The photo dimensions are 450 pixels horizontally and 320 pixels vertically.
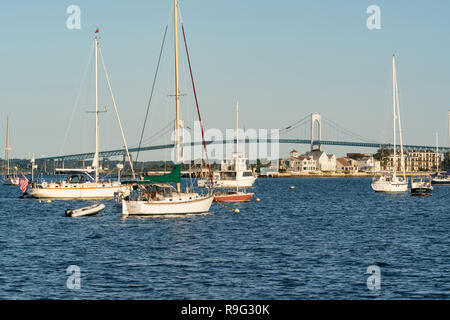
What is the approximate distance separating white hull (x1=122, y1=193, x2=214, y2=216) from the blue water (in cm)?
75

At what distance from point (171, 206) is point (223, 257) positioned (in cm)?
1543

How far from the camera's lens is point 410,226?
4112 centimetres

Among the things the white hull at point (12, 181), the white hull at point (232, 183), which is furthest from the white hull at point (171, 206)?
the white hull at point (12, 181)

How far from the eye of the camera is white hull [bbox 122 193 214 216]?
137ft

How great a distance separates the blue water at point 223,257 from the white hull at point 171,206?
0.75m

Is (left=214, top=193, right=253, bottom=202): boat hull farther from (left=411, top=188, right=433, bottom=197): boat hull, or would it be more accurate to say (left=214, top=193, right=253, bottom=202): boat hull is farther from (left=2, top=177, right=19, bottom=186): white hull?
(left=2, top=177, right=19, bottom=186): white hull

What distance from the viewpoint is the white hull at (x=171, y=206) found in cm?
4178

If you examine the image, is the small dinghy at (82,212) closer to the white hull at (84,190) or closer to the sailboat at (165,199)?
the sailboat at (165,199)

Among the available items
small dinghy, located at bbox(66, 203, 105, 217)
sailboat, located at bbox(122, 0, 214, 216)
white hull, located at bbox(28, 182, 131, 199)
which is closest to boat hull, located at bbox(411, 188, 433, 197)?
white hull, located at bbox(28, 182, 131, 199)
